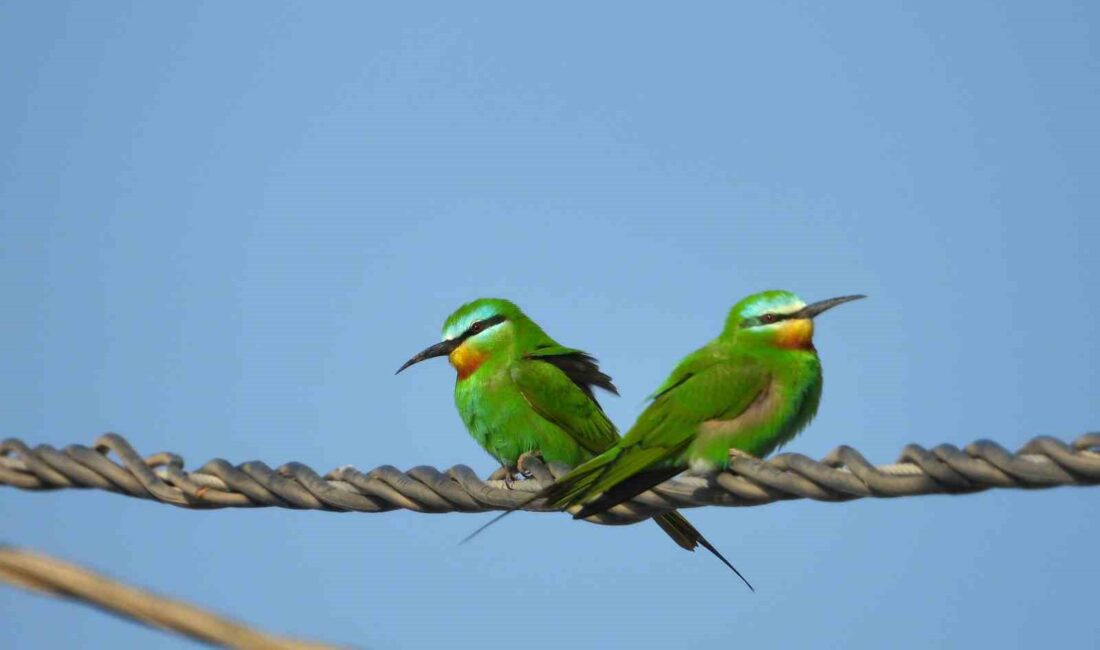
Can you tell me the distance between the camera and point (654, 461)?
11.9ft

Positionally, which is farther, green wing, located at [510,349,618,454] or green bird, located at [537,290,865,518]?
green wing, located at [510,349,618,454]

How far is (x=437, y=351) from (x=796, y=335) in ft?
8.27

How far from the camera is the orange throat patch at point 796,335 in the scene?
4.45 meters

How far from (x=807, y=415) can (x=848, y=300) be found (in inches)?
22.6

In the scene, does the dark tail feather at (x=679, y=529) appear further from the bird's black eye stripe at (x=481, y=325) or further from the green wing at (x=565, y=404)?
the bird's black eye stripe at (x=481, y=325)

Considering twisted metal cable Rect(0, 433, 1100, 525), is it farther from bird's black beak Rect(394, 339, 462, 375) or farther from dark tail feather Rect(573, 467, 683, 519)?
bird's black beak Rect(394, 339, 462, 375)

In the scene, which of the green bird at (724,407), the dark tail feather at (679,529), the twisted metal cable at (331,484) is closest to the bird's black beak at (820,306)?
the green bird at (724,407)

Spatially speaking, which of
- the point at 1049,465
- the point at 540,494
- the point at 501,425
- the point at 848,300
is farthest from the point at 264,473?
the point at 501,425

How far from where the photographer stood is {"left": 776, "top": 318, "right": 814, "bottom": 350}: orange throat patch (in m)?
4.45

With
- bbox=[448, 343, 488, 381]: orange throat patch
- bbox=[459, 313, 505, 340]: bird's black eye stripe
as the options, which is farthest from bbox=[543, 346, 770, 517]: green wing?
bbox=[459, 313, 505, 340]: bird's black eye stripe

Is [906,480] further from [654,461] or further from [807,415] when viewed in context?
[807,415]

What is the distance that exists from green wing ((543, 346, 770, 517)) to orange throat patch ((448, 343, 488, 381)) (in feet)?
6.79

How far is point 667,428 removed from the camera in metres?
3.78

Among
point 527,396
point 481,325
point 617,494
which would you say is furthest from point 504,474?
point 617,494
